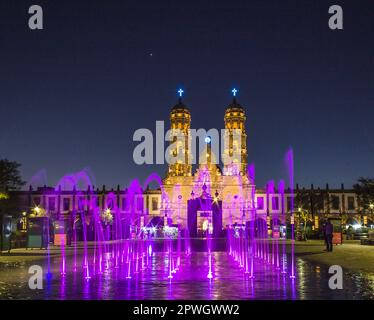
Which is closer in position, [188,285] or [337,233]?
[188,285]

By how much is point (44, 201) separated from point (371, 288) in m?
106

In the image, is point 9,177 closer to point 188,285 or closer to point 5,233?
point 5,233

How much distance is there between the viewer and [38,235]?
122ft

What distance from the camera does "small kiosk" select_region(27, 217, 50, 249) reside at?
37209 millimetres

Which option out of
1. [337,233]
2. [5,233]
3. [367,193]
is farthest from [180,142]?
[5,233]

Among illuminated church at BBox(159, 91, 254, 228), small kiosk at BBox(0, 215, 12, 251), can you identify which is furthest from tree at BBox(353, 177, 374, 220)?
small kiosk at BBox(0, 215, 12, 251)

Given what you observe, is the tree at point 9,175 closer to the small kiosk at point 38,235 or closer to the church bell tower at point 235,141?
the small kiosk at point 38,235

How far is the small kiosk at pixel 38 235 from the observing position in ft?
122

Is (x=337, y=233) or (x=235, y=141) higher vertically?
(x=235, y=141)

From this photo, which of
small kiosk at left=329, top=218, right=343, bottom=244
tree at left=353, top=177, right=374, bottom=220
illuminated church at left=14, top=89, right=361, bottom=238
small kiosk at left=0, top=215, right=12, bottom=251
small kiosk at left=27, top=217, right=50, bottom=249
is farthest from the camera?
illuminated church at left=14, top=89, right=361, bottom=238

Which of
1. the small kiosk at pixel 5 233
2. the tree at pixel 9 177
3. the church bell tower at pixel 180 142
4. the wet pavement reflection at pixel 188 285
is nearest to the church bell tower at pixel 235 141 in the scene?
the church bell tower at pixel 180 142

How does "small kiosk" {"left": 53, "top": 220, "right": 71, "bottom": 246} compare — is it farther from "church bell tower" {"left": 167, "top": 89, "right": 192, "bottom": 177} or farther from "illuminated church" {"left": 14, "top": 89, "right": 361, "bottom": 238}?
"church bell tower" {"left": 167, "top": 89, "right": 192, "bottom": 177}

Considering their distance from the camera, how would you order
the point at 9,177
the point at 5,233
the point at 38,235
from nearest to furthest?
the point at 5,233 → the point at 38,235 → the point at 9,177
